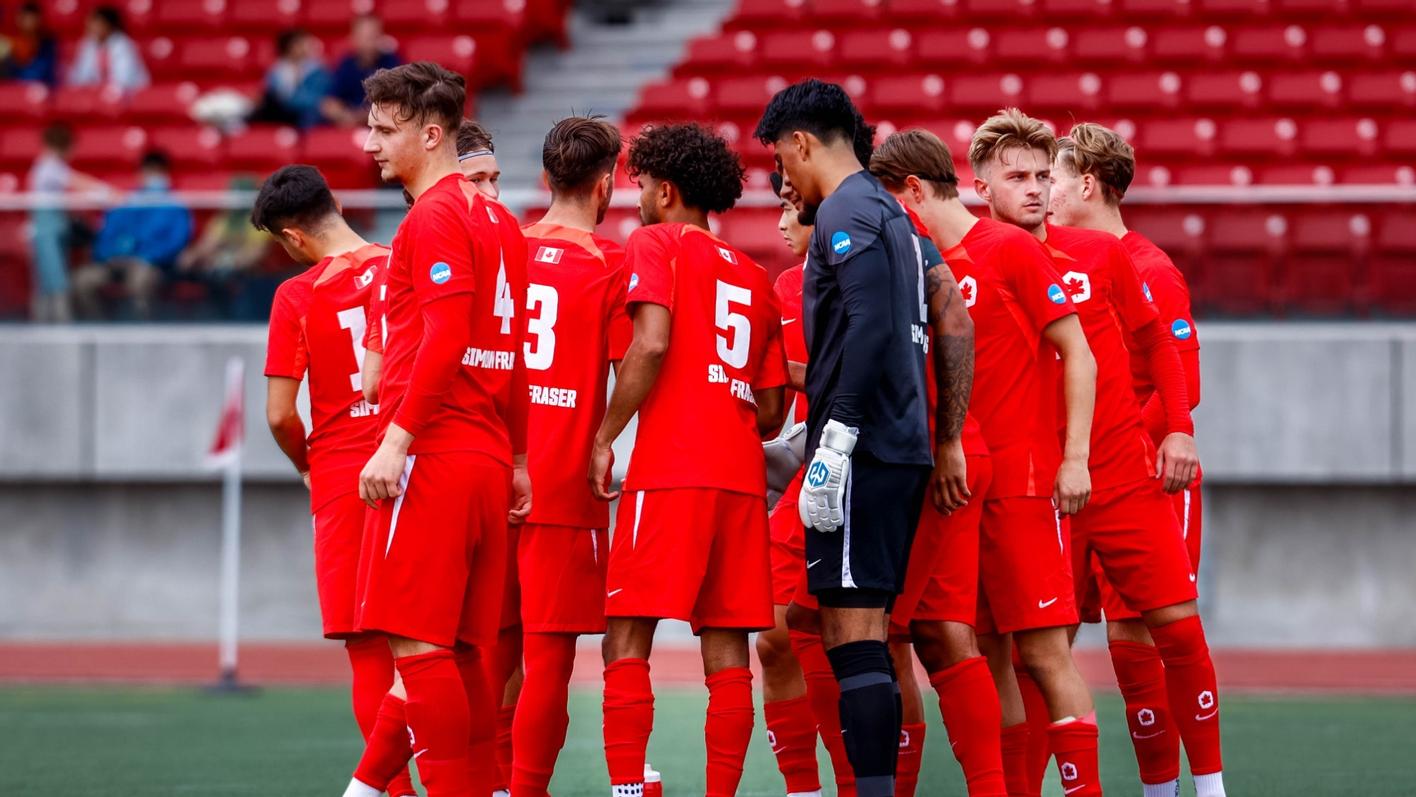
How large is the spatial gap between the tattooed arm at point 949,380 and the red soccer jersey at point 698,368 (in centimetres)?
59

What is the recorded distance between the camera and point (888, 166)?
6094 mm

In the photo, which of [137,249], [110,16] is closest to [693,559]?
[137,249]

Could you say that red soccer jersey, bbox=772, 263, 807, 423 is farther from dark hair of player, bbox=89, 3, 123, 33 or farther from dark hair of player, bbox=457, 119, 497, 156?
dark hair of player, bbox=89, 3, 123, 33

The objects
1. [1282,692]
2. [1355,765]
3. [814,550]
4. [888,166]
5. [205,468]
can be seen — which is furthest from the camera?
[205,468]

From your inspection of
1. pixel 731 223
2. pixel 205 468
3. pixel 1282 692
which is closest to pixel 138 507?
pixel 205 468

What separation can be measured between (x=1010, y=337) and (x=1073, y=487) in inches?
20.8

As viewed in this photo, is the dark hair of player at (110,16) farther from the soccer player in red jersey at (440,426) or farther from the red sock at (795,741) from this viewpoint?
the red sock at (795,741)

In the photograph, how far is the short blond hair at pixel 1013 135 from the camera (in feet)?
20.6

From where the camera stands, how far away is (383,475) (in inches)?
203

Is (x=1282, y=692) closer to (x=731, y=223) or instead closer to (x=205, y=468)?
(x=731, y=223)

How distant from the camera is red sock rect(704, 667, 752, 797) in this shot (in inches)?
226

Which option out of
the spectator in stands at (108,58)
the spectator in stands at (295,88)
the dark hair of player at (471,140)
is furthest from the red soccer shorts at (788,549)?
the spectator in stands at (108,58)

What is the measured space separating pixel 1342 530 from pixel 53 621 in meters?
9.35

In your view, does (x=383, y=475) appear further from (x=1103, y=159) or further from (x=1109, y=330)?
(x=1103, y=159)
